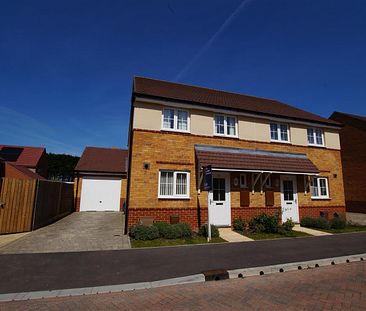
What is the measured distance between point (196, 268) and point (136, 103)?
7913 mm

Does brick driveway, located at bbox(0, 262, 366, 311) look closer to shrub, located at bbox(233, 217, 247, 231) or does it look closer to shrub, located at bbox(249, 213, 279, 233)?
shrub, located at bbox(249, 213, 279, 233)

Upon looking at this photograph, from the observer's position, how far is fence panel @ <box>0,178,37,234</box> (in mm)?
10062

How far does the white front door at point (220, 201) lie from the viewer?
1177 cm

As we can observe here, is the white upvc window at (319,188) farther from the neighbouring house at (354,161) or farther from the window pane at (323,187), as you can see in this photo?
the neighbouring house at (354,161)

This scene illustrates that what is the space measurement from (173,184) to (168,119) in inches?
128

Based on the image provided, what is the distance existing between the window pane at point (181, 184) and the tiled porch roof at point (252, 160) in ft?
3.58

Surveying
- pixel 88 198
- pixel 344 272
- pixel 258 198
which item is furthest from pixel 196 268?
pixel 88 198

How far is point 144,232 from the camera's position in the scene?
30.4ft

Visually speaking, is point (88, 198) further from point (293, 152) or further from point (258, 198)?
point (293, 152)

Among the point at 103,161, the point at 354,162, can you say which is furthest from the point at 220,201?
the point at 354,162

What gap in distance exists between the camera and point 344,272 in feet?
19.7

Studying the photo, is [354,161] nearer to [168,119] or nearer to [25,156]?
[168,119]

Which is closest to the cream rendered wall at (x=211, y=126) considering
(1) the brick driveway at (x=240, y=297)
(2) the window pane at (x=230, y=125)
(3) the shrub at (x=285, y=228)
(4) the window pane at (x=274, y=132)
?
(2) the window pane at (x=230, y=125)

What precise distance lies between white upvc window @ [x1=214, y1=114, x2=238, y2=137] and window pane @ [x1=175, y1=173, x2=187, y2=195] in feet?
9.93
